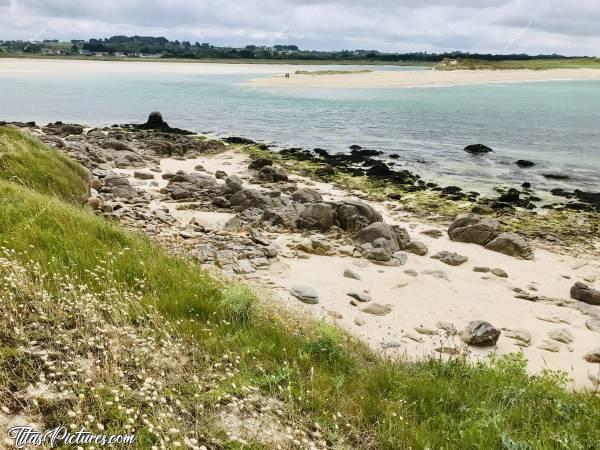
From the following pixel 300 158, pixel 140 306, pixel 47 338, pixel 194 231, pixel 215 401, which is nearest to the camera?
pixel 215 401

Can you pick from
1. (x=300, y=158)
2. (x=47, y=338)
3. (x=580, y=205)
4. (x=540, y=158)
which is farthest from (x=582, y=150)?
(x=47, y=338)

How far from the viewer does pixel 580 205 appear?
20.4 meters

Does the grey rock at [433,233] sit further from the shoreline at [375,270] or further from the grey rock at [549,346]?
the grey rock at [549,346]

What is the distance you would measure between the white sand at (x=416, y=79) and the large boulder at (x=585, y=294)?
82.2 m

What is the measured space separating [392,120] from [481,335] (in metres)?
42.0

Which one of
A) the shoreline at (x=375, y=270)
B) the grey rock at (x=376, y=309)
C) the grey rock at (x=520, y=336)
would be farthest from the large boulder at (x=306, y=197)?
the grey rock at (x=520, y=336)

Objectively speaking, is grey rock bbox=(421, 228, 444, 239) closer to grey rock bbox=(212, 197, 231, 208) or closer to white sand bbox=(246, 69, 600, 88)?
grey rock bbox=(212, 197, 231, 208)

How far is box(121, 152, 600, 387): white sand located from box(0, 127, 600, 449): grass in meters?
2.46

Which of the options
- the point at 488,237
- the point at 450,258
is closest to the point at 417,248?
the point at 450,258

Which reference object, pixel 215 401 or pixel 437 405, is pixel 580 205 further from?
pixel 215 401

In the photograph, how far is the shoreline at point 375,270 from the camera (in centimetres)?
973

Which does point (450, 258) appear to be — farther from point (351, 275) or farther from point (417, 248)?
point (351, 275)

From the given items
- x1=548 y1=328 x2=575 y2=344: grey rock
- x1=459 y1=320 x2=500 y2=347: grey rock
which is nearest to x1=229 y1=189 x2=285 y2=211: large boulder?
x1=459 y1=320 x2=500 y2=347: grey rock

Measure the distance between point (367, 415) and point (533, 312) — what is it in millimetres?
7889
